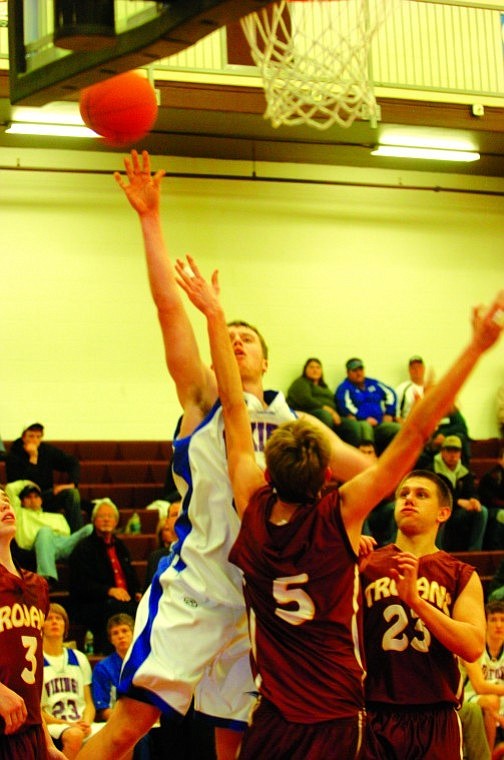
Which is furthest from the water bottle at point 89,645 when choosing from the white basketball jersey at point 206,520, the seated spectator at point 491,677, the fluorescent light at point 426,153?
the fluorescent light at point 426,153

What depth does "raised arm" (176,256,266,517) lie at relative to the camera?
13.2ft

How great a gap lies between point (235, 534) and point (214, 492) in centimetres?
18

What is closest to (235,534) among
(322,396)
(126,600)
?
(126,600)

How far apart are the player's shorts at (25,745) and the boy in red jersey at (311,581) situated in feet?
3.87

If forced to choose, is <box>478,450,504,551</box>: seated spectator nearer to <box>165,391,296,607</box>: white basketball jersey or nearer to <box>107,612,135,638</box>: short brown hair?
<box>107,612,135,638</box>: short brown hair

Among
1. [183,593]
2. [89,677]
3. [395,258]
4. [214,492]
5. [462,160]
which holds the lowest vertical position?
[89,677]

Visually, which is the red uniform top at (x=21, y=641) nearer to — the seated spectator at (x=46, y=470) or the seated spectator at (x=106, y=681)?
the seated spectator at (x=106, y=681)

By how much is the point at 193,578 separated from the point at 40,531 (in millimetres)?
5954

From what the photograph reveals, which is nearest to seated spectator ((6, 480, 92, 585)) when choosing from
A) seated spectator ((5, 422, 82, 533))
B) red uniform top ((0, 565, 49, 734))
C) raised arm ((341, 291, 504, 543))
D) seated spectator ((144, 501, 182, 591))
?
seated spectator ((5, 422, 82, 533))

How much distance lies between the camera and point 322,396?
45.3 feet

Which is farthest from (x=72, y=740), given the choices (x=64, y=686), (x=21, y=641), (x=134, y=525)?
(x=134, y=525)

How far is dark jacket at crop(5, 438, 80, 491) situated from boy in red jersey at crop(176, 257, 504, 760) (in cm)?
774

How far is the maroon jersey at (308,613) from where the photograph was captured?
372cm

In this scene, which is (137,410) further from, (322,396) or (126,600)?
(126,600)
